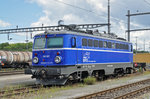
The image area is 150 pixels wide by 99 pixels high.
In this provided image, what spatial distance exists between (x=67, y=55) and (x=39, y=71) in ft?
6.41

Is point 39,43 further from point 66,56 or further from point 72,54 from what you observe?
point 72,54

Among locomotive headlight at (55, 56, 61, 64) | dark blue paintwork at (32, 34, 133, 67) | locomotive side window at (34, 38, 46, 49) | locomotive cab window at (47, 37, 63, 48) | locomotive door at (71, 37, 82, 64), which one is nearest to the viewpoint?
locomotive headlight at (55, 56, 61, 64)

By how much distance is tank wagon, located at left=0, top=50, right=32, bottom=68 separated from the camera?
32.2 metres

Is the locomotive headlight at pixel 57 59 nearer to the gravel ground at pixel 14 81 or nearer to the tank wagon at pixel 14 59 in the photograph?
the gravel ground at pixel 14 81

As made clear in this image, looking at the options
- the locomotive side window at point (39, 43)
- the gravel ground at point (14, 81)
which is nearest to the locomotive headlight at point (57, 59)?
the locomotive side window at point (39, 43)

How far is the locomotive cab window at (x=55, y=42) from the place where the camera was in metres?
14.0

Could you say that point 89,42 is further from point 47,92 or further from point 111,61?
point 47,92

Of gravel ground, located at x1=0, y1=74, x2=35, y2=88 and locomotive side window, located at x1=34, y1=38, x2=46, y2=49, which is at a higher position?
locomotive side window, located at x1=34, y1=38, x2=46, y2=49

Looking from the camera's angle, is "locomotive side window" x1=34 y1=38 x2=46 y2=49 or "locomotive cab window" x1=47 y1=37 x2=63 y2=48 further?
"locomotive side window" x1=34 y1=38 x2=46 y2=49

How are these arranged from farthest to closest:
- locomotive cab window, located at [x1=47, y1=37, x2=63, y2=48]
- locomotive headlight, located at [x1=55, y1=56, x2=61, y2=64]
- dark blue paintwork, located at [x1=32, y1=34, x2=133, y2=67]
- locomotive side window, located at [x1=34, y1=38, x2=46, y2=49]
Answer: locomotive side window, located at [x1=34, y1=38, x2=46, y2=49] < locomotive cab window, located at [x1=47, y1=37, x2=63, y2=48] < dark blue paintwork, located at [x1=32, y1=34, x2=133, y2=67] < locomotive headlight, located at [x1=55, y1=56, x2=61, y2=64]

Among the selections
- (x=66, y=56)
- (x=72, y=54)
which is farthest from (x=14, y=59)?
(x=66, y=56)

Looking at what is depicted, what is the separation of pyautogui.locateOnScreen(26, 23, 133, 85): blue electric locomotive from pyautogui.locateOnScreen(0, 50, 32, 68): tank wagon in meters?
17.4

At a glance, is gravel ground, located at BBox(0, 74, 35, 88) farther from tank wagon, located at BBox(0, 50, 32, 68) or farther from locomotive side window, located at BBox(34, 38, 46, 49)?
tank wagon, located at BBox(0, 50, 32, 68)

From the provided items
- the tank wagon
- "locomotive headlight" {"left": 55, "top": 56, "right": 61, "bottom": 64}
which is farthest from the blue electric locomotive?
the tank wagon
